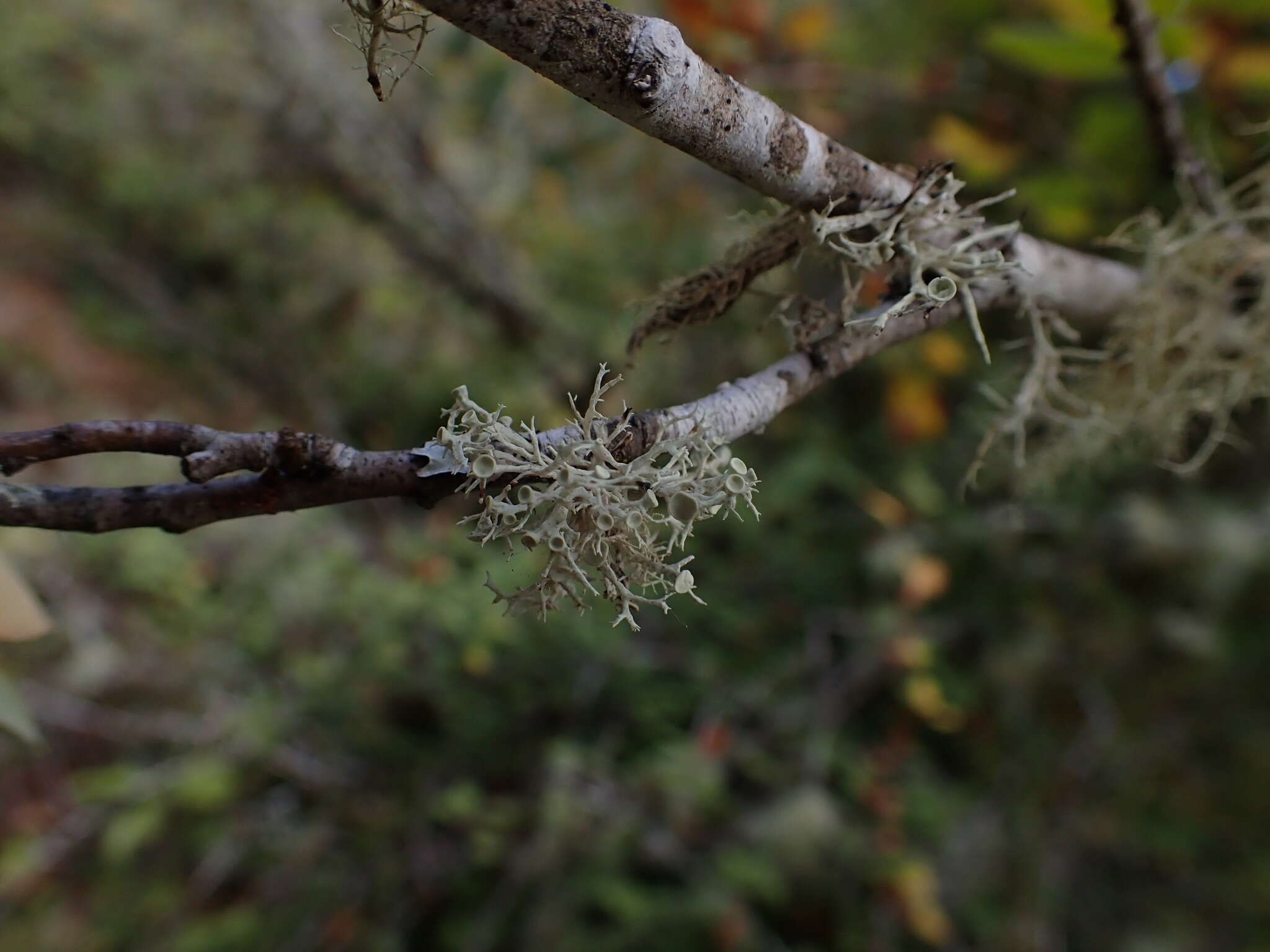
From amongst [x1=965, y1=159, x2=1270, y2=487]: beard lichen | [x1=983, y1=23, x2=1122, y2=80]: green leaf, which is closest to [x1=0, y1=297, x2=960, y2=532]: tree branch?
[x1=965, y1=159, x2=1270, y2=487]: beard lichen

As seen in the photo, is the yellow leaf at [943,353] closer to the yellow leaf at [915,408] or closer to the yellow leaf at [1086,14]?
the yellow leaf at [915,408]

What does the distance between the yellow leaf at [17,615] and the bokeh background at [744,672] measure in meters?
0.48

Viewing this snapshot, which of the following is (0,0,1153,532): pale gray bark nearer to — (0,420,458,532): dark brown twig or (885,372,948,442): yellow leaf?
(0,420,458,532): dark brown twig

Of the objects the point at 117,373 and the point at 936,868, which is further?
the point at 117,373

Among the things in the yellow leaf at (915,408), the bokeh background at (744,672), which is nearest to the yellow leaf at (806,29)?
the bokeh background at (744,672)

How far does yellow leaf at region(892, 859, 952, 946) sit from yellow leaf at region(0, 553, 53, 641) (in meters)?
1.08

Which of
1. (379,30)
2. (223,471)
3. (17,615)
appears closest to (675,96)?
(379,30)

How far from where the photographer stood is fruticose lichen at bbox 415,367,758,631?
386 millimetres

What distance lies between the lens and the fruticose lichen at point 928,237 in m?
0.45

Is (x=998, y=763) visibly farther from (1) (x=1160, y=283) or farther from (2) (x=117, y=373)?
(2) (x=117, y=373)

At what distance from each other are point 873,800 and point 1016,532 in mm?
468

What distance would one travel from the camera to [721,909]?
1.14 meters

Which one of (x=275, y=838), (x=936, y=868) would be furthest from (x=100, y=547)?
(x=936, y=868)

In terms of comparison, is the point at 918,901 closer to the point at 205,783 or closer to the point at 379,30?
the point at 205,783
